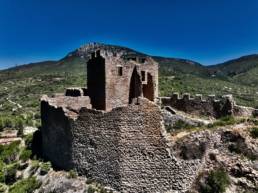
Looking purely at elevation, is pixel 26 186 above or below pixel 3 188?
above

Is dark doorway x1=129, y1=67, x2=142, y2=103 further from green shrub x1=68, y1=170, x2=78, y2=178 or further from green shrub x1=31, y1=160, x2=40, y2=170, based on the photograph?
green shrub x1=31, y1=160, x2=40, y2=170

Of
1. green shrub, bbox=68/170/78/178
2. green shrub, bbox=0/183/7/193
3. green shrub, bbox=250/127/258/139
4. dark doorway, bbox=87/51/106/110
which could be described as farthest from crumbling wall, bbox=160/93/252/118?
green shrub, bbox=0/183/7/193

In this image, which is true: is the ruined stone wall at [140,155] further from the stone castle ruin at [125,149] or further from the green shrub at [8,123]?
the green shrub at [8,123]

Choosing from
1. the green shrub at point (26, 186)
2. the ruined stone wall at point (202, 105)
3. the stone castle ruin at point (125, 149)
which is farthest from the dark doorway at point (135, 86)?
the green shrub at point (26, 186)

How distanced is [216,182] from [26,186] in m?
12.0

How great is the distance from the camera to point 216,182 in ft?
70.9

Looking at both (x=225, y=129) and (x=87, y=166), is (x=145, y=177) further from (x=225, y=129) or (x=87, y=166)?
(x=225, y=129)

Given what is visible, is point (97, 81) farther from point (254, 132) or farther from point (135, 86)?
point (254, 132)

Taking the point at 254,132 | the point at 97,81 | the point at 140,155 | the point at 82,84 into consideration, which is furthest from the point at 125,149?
the point at 82,84

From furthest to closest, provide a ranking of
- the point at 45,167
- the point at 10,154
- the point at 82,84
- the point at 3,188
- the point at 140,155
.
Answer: the point at 82,84 → the point at 10,154 → the point at 3,188 → the point at 45,167 → the point at 140,155

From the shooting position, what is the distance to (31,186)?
2583 centimetres

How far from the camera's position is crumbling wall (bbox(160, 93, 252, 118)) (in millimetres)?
30328

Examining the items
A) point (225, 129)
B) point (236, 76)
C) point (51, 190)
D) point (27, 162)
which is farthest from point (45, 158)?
point (236, 76)

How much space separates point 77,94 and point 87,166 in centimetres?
1008
